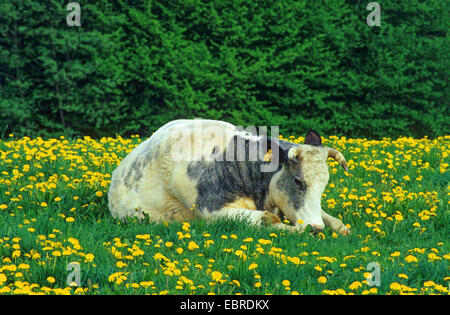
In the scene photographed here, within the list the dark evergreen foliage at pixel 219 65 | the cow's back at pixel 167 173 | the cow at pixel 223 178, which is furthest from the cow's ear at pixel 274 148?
the dark evergreen foliage at pixel 219 65

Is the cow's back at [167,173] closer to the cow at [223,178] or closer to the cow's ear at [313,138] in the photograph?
the cow at [223,178]

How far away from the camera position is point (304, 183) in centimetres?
525

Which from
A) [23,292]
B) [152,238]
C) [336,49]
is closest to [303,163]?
[152,238]

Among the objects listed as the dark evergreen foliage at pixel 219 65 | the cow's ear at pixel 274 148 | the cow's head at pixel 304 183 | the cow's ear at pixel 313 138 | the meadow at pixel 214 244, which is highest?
the dark evergreen foliage at pixel 219 65

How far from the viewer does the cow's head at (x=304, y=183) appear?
17.2 ft

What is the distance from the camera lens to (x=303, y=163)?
527cm

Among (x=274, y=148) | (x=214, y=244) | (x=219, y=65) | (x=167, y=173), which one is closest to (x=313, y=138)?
(x=274, y=148)

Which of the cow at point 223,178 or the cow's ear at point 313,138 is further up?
the cow's ear at point 313,138

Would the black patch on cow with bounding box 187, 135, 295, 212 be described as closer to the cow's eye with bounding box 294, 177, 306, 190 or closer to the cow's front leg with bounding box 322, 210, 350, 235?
the cow's eye with bounding box 294, 177, 306, 190

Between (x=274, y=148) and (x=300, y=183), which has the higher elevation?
(x=274, y=148)

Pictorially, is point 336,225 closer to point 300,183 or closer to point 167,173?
point 300,183

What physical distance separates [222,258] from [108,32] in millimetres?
10737

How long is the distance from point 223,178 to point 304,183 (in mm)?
894

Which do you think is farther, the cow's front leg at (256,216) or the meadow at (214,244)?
the cow's front leg at (256,216)
